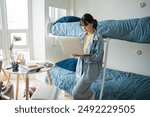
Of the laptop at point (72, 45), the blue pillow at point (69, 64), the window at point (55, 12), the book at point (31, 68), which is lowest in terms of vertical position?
the blue pillow at point (69, 64)

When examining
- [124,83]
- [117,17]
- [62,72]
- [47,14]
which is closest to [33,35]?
[47,14]

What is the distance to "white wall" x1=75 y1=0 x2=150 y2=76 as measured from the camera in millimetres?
3021

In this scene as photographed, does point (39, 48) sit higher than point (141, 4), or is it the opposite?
point (141, 4)

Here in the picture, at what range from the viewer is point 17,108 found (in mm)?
1226

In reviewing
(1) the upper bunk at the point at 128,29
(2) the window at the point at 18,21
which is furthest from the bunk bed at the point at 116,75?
(2) the window at the point at 18,21

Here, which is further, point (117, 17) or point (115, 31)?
point (117, 17)

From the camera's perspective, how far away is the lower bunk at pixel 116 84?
2244 millimetres

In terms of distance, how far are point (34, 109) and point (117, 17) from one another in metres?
2.58

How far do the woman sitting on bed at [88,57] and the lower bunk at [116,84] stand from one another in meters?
0.35

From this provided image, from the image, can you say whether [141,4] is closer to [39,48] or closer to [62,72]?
[62,72]

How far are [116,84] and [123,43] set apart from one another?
1089 millimetres

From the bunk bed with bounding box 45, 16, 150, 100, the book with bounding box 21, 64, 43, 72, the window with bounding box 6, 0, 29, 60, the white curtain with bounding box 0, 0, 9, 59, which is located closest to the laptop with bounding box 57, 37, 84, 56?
the bunk bed with bounding box 45, 16, 150, 100

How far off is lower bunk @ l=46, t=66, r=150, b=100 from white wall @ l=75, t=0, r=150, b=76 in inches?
12.1

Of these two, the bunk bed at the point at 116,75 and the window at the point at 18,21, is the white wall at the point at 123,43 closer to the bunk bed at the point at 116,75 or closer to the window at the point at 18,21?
the bunk bed at the point at 116,75
